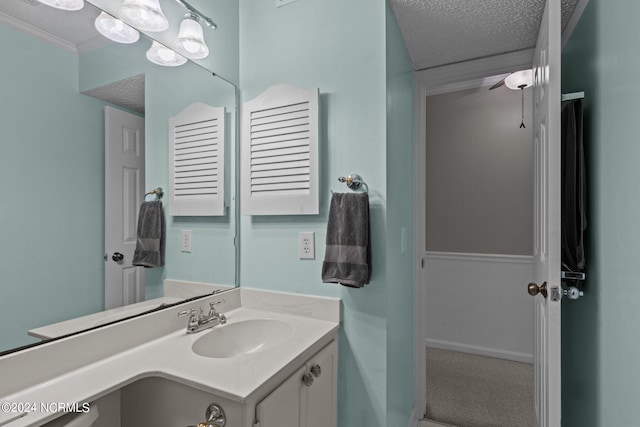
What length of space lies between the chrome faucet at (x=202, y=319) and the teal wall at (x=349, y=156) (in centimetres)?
28

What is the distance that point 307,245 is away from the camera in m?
1.54

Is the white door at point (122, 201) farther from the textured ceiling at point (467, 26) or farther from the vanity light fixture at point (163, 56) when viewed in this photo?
the textured ceiling at point (467, 26)

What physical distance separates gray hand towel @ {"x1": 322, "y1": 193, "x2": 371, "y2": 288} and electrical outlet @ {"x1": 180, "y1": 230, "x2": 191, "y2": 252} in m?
0.64

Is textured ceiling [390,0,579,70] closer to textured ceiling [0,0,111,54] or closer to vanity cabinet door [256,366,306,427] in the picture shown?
textured ceiling [0,0,111,54]

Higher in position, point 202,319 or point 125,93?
point 125,93

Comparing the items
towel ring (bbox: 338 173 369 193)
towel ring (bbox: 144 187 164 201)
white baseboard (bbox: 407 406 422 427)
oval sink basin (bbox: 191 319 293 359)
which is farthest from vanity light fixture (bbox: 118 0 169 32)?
white baseboard (bbox: 407 406 422 427)

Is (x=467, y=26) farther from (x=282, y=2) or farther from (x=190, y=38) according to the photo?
(x=190, y=38)

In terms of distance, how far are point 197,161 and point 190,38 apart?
1.76ft

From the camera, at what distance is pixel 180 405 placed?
0.99 m

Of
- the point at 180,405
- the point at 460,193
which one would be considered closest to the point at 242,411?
the point at 180,405

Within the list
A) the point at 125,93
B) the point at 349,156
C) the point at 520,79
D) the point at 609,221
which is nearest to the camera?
the point at 609,221

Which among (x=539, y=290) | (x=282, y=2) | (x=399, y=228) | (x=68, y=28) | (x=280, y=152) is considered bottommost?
(x=539, y=290)

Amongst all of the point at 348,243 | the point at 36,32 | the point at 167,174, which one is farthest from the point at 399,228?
the point at 36,32

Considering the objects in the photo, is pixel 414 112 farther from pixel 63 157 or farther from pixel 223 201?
pixel 63 157
